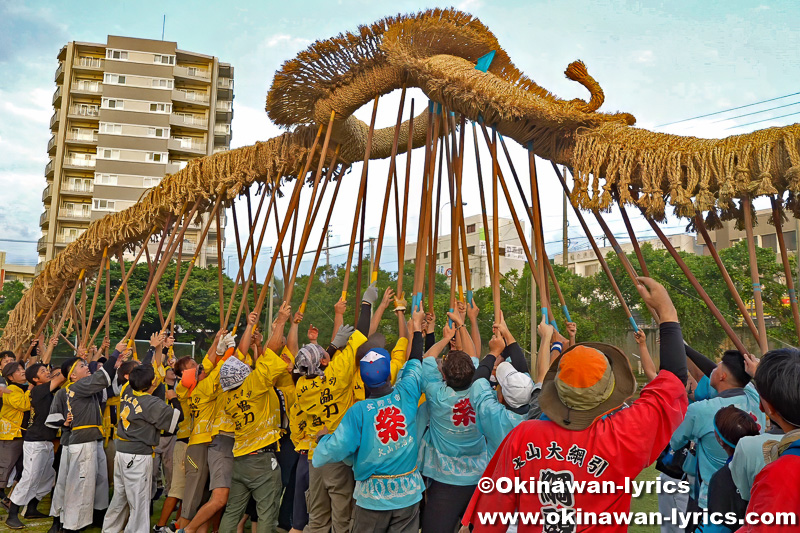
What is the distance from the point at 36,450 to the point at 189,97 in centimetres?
3323

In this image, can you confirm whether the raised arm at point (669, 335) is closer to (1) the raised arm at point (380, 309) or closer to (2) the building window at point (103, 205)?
(1) the raised arm at point (380, 309)

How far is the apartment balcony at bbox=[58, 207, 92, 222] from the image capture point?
33875mm

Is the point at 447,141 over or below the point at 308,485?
over

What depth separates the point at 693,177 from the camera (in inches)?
120

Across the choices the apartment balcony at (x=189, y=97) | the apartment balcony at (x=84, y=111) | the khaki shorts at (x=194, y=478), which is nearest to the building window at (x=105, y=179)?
the apartment balcony at (x=84, y=111)

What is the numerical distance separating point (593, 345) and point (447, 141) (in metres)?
3.32

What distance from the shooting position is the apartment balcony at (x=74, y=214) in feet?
111

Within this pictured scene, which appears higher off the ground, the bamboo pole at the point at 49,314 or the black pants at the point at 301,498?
the bamboo pole at the point at 49,314

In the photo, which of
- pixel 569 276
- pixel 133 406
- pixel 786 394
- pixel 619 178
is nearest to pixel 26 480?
pixel 133 406

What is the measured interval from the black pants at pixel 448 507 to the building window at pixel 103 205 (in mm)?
33837

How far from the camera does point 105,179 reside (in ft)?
109

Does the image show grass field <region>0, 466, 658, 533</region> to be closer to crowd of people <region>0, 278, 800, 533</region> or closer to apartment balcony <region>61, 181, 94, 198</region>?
crowd of people <region>0, 278, 800, 533</region>

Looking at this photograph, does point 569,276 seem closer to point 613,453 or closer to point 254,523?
point 254,523

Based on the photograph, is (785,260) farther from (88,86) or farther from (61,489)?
(88,86)
